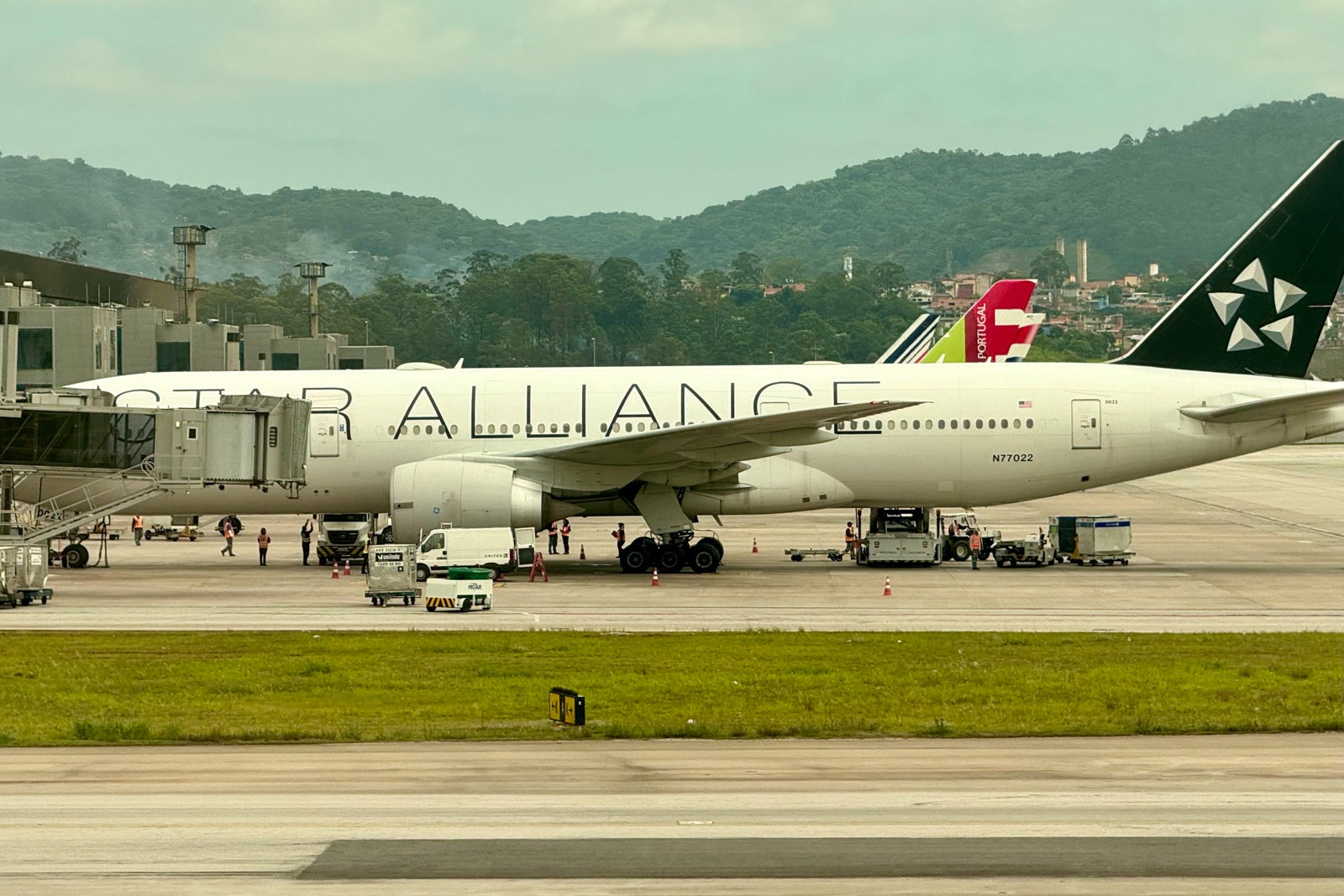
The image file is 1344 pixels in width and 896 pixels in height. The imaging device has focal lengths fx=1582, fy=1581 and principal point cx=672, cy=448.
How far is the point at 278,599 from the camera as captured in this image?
110ft

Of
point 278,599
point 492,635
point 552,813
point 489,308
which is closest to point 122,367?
point 278,599

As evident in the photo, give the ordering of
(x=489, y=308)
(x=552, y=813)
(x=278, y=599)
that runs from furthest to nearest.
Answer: (x=489, y=308)
(x=278, y=599)
(x=552, y=813)

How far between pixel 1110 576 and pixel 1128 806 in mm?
23665

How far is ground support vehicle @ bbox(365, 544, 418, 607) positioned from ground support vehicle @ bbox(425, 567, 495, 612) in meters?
0.92

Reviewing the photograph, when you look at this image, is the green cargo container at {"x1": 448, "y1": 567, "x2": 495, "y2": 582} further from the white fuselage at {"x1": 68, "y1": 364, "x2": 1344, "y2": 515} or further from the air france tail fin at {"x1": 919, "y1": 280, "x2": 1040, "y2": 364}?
the air france tail fin at {"x1": 919, "y1": 280, "x2": 1040, "y2": 364}

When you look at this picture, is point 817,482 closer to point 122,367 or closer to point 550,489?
point 550,489

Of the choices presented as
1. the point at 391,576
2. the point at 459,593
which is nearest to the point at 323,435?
the point at 391,576

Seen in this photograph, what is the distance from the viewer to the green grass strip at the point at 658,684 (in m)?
18.6

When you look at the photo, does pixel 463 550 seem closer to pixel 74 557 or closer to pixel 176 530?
pixel 74 557

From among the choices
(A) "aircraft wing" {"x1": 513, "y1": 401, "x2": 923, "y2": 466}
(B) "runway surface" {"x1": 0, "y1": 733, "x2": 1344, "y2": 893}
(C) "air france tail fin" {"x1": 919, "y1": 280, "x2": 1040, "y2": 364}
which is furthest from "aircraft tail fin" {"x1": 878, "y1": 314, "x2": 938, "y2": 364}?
(B) "runway surface" {"x1": 0, "y1": 733, "x2": 1344, "y2": 893}

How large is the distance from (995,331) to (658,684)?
152 feet

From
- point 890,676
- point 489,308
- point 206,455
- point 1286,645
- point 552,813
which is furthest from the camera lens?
point 489,308

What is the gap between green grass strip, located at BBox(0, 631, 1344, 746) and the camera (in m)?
18.6

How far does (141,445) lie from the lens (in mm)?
36375
